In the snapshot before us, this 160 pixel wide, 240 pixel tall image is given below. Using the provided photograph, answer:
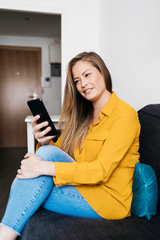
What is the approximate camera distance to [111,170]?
0.96m

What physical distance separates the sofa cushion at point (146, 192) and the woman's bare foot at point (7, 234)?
0.52m

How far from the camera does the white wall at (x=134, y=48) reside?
4.57 feet

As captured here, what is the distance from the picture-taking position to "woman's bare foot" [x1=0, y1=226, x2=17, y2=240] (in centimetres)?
89

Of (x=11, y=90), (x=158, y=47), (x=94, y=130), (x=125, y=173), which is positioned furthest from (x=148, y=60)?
(x=11, y=90)

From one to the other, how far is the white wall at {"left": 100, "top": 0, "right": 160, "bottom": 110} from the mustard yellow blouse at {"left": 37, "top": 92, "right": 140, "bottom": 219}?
44cm

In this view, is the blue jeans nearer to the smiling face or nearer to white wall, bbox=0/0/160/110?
the smiling face

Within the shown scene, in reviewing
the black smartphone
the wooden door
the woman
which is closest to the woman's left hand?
the woman

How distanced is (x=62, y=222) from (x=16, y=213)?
0.20 metres

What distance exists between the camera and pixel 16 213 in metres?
0.93

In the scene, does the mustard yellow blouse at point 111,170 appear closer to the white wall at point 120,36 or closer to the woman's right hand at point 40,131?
the woman's right hand at point 40,131

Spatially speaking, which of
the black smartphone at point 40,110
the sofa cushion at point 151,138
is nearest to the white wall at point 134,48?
the sofa cushion at point 151,138

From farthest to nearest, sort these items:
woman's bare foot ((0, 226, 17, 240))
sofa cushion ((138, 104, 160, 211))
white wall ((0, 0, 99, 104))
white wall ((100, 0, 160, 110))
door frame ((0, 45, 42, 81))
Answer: door frame ((0, 45, 42, 81)), white wall ((0, 0, 99, 104)), white wall ((100, 0, 160, 110)), sofa cushion ((138, 104, 160, 211)), woman's bare foot ((0, 226, 17, 240))

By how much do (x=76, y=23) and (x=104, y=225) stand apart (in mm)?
2366

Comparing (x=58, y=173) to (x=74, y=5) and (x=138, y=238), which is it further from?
(x=74, y=5)
